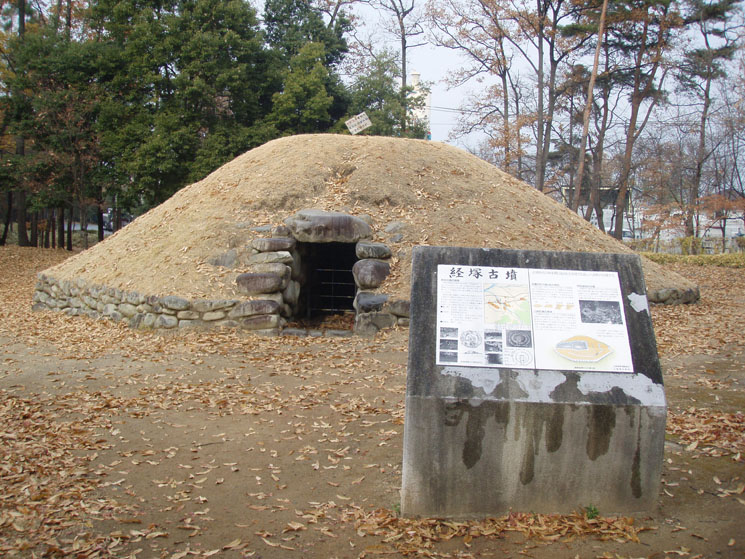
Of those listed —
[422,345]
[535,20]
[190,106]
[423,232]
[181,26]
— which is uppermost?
[535,20]

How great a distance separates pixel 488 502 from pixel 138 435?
310cm

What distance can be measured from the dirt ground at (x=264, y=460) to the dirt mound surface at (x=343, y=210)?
78.5 inches

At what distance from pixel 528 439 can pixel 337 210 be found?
24.3 feet

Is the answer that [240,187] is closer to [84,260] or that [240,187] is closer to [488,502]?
[84,260]

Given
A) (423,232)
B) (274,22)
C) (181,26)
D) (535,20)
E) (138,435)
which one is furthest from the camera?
(274,22)

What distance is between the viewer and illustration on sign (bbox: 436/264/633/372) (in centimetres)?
343

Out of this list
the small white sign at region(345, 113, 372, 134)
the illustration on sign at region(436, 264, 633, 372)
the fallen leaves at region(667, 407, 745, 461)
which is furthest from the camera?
the small white sign at region(345, 113, 372, 134)

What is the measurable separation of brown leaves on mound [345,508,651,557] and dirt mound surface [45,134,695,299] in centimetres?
591

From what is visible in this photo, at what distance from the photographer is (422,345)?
3.48 meters

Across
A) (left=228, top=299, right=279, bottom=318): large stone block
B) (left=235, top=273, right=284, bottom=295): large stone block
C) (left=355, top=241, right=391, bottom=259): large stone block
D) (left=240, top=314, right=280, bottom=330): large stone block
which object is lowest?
(left=240, top=314, right=280, bottom=330): large stone block

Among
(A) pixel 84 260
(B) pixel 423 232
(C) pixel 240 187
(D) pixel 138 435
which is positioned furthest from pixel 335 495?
(A) pixel 84 260

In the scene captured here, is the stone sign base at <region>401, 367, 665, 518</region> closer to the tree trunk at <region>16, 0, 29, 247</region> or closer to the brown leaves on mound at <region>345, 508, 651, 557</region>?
the brown leaves on mound at <region>345, 508, 651, 557</region>

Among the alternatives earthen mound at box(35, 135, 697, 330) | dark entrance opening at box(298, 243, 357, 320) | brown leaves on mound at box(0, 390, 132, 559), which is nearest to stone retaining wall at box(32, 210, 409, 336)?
earthen mound at box(35, 135, 697, 330)

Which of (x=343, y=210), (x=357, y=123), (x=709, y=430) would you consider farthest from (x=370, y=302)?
(x=357, y=123)
